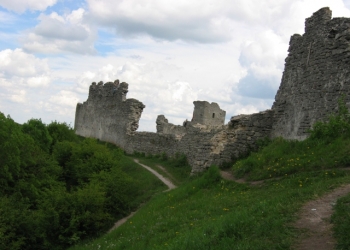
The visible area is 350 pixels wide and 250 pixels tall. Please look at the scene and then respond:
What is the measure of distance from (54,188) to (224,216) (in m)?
11.8

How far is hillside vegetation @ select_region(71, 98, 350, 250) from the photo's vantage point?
701 centimetres

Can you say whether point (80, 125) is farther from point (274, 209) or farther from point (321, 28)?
point (274, 209)

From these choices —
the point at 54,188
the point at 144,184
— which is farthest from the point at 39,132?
the point at 144,184

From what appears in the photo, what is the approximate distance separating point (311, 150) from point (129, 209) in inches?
294

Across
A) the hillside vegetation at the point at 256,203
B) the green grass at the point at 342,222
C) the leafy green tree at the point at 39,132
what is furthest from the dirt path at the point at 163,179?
the green grass at the point at 342,222

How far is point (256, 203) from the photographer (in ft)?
29.5

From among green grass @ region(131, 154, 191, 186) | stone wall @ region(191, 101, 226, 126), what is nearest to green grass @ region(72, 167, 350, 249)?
green grass @ region(131, 154, 191, 186)

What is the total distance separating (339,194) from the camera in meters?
8.20

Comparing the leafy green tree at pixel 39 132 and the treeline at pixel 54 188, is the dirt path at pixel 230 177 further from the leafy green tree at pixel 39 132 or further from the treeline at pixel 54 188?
the leafy green tree at pixel 39 132

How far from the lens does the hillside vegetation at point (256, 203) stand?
276 inches

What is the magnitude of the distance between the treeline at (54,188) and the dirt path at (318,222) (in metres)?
8.92

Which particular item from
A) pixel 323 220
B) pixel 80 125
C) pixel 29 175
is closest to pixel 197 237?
pixel 323 220

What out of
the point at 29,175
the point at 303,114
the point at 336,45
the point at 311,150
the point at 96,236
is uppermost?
the point at 336,45

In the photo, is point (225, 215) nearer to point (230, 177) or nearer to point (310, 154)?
point (310, 154)
